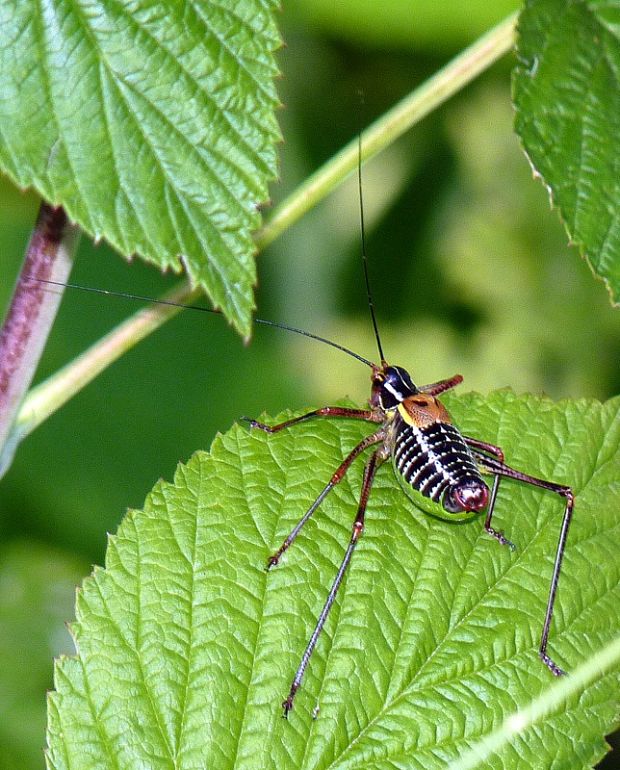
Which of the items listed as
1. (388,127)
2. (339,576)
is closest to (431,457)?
(339,576)

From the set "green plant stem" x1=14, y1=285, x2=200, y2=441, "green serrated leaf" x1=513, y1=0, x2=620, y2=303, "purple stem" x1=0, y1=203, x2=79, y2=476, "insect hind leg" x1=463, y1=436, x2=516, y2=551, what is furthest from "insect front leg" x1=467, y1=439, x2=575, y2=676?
"purple stem" x1=0, y1=203, x2=79, y2=476

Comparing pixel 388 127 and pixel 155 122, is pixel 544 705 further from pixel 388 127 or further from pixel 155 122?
pixel 155 122

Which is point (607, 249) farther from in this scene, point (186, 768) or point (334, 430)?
point (186, 768)

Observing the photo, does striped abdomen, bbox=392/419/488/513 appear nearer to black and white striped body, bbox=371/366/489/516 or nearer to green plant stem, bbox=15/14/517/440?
black and white striped body, bbox=371/366/489/516

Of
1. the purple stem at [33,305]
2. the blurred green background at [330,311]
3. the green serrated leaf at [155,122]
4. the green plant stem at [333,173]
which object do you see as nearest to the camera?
the green serrated leaf at [155,122]

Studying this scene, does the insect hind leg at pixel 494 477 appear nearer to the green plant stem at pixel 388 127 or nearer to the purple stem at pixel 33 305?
the green plant stem at pixel 388 127

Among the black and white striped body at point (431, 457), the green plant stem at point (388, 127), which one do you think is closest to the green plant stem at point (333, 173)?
the green plant stem at point (388, 127)
